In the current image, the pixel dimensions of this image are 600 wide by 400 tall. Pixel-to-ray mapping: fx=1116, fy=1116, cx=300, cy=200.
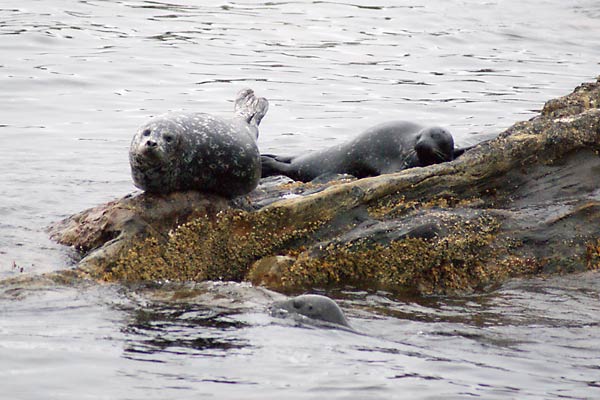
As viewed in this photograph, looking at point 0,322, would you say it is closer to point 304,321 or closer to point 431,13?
point 304,321

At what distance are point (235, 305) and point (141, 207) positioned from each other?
46.0 inches

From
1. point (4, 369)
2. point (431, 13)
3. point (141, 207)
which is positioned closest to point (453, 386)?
point (4, 369)

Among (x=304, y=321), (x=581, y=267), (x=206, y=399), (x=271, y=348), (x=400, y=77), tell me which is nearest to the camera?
(x=206, y=399)

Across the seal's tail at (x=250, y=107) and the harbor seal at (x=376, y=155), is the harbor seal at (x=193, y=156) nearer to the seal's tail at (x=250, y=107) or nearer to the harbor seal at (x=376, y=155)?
the seal's tail at (x=250, y=107)

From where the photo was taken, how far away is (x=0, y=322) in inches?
214

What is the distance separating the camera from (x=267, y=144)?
38.9ft

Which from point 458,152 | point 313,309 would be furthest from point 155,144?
point 458,152

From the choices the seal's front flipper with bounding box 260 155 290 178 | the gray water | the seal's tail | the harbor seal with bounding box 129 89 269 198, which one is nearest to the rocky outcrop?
the harbor seal with bounding box 129 89 269 198

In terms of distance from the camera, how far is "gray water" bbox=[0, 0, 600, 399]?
4855 millimetres

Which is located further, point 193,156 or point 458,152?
point 458,152

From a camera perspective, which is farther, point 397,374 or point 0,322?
point 0,322

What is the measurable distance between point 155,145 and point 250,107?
6.84ft

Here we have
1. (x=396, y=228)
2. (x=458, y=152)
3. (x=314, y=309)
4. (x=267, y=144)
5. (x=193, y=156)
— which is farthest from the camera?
(x=267, y=144)

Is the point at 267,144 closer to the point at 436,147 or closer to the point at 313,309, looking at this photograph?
the point at 436,147
